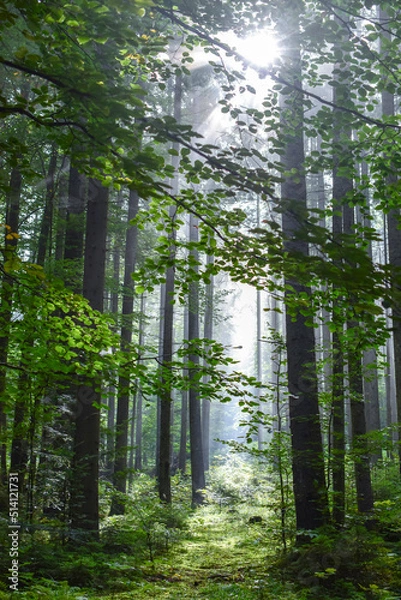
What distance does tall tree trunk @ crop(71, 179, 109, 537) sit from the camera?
22.2 ft

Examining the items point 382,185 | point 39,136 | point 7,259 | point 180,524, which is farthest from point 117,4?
point 180,524

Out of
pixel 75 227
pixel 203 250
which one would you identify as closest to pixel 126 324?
pixel 75 227

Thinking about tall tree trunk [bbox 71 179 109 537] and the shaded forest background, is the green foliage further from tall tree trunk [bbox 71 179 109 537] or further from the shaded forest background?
tall tree trunk [bbox 71 179 109 537]

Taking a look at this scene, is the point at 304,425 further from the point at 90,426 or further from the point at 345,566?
the point at 90,426

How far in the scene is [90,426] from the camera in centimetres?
697

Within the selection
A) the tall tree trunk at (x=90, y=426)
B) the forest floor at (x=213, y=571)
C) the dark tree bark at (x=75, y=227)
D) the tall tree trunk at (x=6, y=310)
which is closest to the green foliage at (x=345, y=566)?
the forest floor at (x=213, y=571)

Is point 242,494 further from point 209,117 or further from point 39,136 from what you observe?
point 209,117

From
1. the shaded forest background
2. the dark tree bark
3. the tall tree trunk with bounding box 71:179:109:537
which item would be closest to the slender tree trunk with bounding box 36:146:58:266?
the shaded forest background

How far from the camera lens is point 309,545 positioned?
5598 mm

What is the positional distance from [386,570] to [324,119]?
4.84 meters

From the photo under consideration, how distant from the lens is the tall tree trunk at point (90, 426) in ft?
22.2

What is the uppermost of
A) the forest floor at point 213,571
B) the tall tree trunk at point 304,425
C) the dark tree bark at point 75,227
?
the dark tree bark at point 75,227

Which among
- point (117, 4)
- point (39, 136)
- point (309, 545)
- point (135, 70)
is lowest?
point (309, 545)

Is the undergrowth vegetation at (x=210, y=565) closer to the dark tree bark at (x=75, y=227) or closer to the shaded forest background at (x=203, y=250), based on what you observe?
the shaded forest background at (x=203, y=250)
